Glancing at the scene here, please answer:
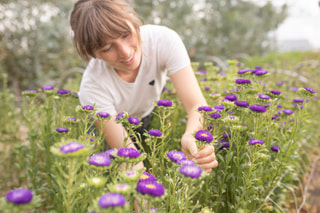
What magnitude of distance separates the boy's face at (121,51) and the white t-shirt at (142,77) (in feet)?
0.78

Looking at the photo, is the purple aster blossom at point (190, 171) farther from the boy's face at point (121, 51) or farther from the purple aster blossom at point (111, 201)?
the boy's face at point (121, 51)

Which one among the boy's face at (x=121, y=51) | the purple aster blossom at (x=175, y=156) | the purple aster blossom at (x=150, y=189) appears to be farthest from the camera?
the boy's face at (x=121, y=51)

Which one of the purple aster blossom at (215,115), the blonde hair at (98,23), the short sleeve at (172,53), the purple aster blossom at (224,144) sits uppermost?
the blonde hair at (98,23)

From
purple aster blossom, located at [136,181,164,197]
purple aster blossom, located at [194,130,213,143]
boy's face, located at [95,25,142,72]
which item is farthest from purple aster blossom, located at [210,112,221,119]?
boy's face, located at [95,25,142,72]

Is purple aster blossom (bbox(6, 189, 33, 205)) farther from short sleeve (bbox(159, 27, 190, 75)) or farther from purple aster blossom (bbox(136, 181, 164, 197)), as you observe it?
short sleeve (bbox(159, 27, 190, 75))

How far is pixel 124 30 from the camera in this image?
1320 mm

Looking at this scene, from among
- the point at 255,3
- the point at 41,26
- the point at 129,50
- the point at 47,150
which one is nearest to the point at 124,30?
the point at 129,50

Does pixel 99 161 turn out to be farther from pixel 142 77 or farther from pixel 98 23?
pixel 142 77

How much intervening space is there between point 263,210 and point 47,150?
53.3 inches

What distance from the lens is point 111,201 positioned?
20.2 inches

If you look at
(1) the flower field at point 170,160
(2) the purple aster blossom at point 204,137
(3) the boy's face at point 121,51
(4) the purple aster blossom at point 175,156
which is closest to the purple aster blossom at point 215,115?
(1) the flower field at point 170,160

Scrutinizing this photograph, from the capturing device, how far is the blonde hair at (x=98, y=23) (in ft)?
4.15

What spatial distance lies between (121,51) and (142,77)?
0.49m

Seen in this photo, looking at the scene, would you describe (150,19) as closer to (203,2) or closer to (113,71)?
(203,2)
